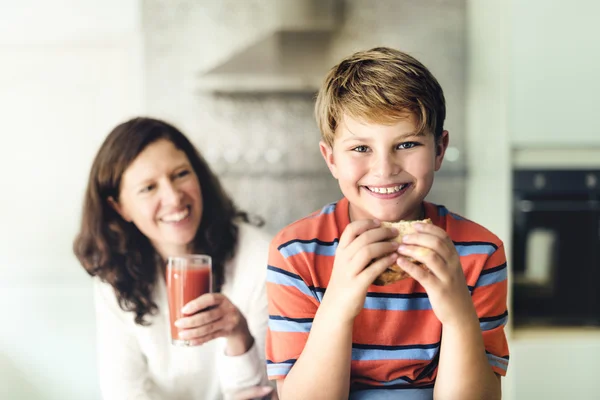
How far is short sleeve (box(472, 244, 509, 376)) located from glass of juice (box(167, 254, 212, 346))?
688mm

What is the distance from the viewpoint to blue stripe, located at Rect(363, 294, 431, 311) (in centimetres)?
99

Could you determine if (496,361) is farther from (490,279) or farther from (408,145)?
(408,145)

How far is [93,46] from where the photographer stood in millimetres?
1628

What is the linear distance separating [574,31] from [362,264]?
4.75ft

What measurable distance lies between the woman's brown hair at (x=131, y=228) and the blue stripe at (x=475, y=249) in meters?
0.70

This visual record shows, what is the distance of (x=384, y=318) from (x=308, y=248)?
18 cm

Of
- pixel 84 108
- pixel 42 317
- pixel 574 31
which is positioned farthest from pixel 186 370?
pixel 574 31

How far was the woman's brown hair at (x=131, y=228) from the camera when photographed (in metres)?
1.53

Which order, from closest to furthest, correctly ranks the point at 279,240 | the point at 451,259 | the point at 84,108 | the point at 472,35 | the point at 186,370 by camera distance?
the point at 451,259 < the point at 279,240 < the point at 186,370 < the point at 84,108 < the point at 472,35

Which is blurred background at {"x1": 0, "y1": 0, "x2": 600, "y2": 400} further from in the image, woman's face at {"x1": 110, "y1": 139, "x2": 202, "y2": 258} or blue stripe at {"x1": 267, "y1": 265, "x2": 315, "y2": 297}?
blue stripe at {"x1": 267, "y1": 265, "x2": 315, "y2": 297}

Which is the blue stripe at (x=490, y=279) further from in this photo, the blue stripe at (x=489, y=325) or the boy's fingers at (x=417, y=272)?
the boy's fingers at (x=417, y=272)

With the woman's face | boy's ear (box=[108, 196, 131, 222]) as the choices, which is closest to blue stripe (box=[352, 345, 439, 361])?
the woman's face

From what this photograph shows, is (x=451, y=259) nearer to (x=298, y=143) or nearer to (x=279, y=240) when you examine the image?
(x=279, y=240)

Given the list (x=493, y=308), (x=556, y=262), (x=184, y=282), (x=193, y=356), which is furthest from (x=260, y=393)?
(x=556, y=262)
